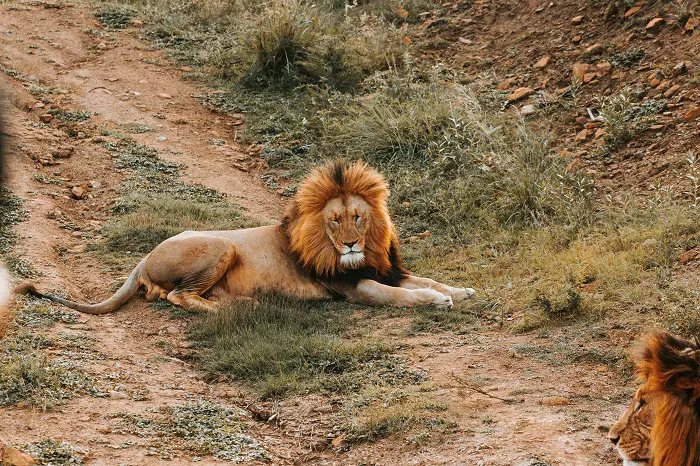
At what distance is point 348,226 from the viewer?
7336mm

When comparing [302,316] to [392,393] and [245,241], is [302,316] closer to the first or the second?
[245,241]

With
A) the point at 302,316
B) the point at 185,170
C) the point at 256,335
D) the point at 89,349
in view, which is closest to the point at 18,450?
the point at 89,349

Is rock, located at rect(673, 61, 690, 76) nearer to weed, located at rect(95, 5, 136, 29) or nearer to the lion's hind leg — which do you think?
the lion's hind leg

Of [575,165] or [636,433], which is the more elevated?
[575,165]

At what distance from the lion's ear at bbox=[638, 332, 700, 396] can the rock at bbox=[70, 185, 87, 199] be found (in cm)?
773

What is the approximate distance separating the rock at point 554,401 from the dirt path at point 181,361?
1.5 inches

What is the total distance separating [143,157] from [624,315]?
6.98 m

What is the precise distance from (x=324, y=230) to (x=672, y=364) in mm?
4227

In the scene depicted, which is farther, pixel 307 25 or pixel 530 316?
pixel 307 25

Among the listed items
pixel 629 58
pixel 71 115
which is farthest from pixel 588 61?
pixel 71 115

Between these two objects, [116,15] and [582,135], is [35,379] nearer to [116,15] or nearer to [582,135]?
[582,135]

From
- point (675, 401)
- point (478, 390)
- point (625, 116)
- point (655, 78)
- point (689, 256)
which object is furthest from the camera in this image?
point (655, 78)

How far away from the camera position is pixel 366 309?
23.7 feet

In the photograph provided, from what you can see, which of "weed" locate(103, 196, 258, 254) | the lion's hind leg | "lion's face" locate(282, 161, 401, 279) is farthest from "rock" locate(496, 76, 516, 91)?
the lion's hind leg
